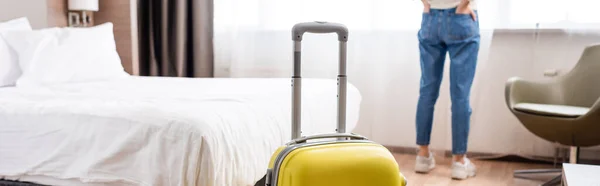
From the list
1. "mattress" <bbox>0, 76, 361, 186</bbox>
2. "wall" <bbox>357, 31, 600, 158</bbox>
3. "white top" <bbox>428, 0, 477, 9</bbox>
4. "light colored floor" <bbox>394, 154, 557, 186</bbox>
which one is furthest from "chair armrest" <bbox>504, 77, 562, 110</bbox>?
"mattress" <bbox>0, 76, 361, 186</bbox>

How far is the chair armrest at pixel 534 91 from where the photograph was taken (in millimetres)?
3156

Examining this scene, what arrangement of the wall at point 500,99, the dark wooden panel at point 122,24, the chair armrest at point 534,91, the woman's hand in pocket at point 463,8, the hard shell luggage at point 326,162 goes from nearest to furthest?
the hard shell luggage at point 326,162, the woman's hand in pocket at point 463,8, the chair armrest at point 534,91, the wall at point 500,99, the dark wooden panel at point 122,24

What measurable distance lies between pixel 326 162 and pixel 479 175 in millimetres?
1868

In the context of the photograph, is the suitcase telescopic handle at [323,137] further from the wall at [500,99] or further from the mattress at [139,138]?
the wall at [500,99]

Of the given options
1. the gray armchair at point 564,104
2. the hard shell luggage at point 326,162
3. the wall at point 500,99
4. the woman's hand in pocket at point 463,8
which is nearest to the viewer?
the hard shell luggage at point 326,162

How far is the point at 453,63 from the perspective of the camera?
3133 millimetres

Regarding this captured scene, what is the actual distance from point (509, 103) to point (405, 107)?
79cm

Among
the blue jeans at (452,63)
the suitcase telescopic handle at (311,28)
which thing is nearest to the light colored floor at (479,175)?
the blue jeans at (452,63)

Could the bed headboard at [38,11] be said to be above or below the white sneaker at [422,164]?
above

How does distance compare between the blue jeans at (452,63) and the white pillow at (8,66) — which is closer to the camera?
the white pillow at (8,66)

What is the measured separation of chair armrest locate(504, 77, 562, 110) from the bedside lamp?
247 cm

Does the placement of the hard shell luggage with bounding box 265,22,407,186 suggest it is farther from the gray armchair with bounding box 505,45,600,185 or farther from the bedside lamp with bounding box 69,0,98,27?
the bedside lamp with bounding box 69,0,98,27

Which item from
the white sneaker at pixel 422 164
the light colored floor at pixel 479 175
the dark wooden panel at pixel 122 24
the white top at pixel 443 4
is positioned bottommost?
the light colored floor at pixel 479 175

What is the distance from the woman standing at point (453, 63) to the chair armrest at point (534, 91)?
9.2 inches
